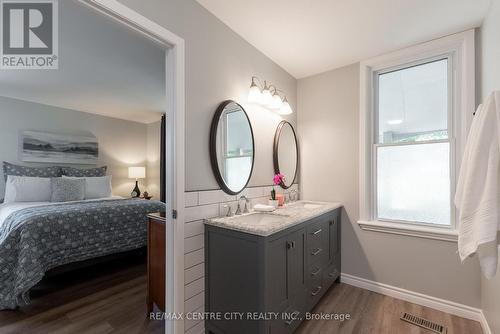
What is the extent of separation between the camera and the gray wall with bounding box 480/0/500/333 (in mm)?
1476

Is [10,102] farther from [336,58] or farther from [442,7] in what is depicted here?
[442,7]

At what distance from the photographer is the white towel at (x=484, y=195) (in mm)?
1096

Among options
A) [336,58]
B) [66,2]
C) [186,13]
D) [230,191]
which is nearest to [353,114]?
[336,58]

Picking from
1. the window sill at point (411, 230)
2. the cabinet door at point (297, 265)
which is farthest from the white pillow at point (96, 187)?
the window sill at point (411, 230)

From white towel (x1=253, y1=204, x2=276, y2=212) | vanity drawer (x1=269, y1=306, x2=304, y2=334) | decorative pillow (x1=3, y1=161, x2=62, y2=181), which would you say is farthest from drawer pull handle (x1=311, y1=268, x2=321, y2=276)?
decorative pillow (x1=3, y1=161, x2=62, y2=181)

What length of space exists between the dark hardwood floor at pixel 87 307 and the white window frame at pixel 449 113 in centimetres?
229

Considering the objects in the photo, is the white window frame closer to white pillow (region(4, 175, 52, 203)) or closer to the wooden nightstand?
the wooden nightstand

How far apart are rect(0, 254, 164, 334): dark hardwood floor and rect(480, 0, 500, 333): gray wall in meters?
2.40

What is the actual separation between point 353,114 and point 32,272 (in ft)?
11.4

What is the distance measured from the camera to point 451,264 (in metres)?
1.99

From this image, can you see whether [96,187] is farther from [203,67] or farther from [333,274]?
[333,274]

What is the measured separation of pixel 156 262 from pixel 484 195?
2123 mm
